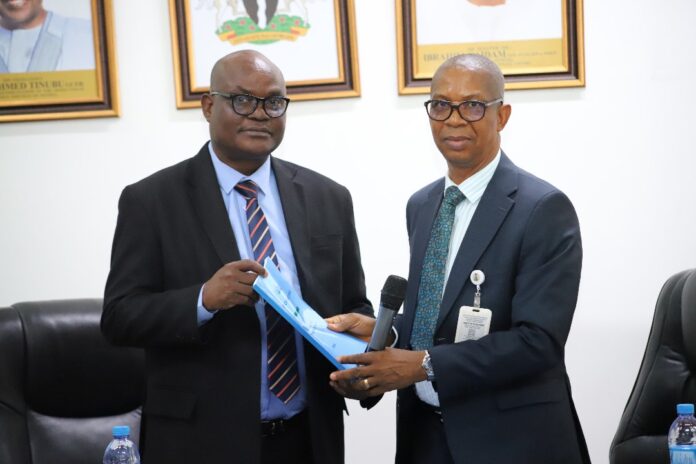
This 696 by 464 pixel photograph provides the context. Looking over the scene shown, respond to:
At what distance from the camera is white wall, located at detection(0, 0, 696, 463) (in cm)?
366

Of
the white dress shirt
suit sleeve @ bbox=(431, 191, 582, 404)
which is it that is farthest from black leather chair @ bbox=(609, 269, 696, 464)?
the white dress shirt

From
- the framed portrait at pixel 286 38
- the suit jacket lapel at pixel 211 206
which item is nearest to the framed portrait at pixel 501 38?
the framed portrait at pixel 286 38

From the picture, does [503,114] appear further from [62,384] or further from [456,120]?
[62,384]

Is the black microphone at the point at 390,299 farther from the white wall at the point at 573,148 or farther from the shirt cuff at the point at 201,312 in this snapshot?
the white wall at the point at 573,148

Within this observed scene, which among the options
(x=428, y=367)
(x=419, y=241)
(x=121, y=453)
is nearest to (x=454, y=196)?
(x=419, y=241)

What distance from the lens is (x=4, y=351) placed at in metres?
2.88

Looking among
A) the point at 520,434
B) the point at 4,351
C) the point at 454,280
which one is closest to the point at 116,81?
the point at 4,351

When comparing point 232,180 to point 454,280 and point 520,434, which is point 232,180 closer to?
point 454,280

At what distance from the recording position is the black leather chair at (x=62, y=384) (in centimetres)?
287

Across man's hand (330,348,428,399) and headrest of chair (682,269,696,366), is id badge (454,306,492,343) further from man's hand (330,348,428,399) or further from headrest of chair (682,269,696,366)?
headrest of chair (682,269,696,366)

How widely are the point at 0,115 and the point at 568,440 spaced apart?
2.55 meters

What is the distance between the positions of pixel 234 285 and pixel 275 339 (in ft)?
0.92

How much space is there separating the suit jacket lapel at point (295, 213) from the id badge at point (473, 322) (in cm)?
45

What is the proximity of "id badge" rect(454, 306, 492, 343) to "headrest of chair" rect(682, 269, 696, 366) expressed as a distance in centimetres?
82
